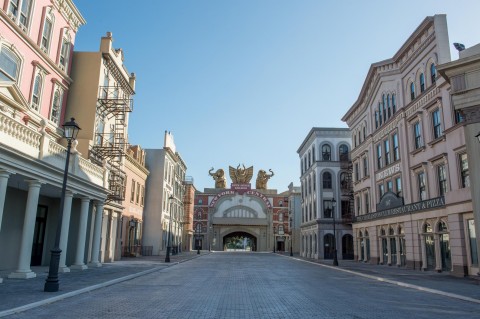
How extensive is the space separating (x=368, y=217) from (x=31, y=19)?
29419mm

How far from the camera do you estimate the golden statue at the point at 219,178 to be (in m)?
90.2

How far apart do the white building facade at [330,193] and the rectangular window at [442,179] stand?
885 inches

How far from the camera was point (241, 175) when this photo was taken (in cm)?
8875

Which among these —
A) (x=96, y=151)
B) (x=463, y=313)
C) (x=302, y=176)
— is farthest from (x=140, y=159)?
(x=463, y=313)

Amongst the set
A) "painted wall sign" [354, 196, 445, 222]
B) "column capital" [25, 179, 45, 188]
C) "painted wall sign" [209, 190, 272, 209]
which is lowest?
"column capital" [25, 179, 45, 188]

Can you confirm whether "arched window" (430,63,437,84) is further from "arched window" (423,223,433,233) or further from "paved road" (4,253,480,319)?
"paved road" (4,253,480,319)

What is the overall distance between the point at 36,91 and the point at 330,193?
1430 inches

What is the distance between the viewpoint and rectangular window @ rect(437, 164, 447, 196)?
2311cm

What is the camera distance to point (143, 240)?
1759 inches

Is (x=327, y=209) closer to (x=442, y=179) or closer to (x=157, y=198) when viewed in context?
(x=157, y=198)

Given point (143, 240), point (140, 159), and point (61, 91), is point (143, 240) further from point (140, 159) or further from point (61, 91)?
point (61, 91)

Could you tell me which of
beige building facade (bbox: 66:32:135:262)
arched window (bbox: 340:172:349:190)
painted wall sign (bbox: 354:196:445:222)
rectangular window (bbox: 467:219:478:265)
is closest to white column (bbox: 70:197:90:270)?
beige building facade (bbox: 66:32:135:262)

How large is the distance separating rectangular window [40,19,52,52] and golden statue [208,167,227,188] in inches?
2771

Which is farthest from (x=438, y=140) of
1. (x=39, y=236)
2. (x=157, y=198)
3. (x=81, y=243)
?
(x=157, y=198)
